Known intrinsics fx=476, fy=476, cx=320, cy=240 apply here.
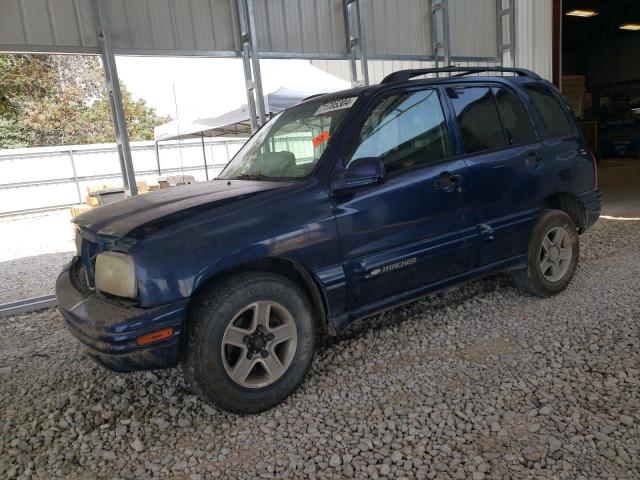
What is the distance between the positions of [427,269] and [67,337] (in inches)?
123

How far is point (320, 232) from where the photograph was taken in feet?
9.03

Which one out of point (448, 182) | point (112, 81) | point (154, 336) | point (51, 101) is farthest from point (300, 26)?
point (51, 101)

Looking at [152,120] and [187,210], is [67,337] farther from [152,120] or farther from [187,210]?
[152,120]

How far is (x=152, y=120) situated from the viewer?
31.8m

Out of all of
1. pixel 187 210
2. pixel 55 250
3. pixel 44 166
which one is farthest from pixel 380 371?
pixel 44 166

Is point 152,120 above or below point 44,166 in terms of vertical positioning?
above

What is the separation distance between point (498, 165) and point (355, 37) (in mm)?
4192

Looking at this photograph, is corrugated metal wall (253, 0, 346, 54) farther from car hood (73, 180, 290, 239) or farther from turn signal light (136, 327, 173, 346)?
turn signal light (136, 327, 173, 346)

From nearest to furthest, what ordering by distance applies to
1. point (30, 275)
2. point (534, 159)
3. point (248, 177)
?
point (248, 177) → point (534, 159) → point (30, 275)

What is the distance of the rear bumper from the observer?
163 inches

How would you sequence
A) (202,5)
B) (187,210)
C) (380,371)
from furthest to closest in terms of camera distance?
(202,5), (380,371), (187,210)

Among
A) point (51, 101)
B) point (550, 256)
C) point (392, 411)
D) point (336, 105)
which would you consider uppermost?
point (51, 101)

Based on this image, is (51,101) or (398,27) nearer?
(398,27)

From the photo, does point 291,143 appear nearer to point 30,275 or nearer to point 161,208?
point 161,208
